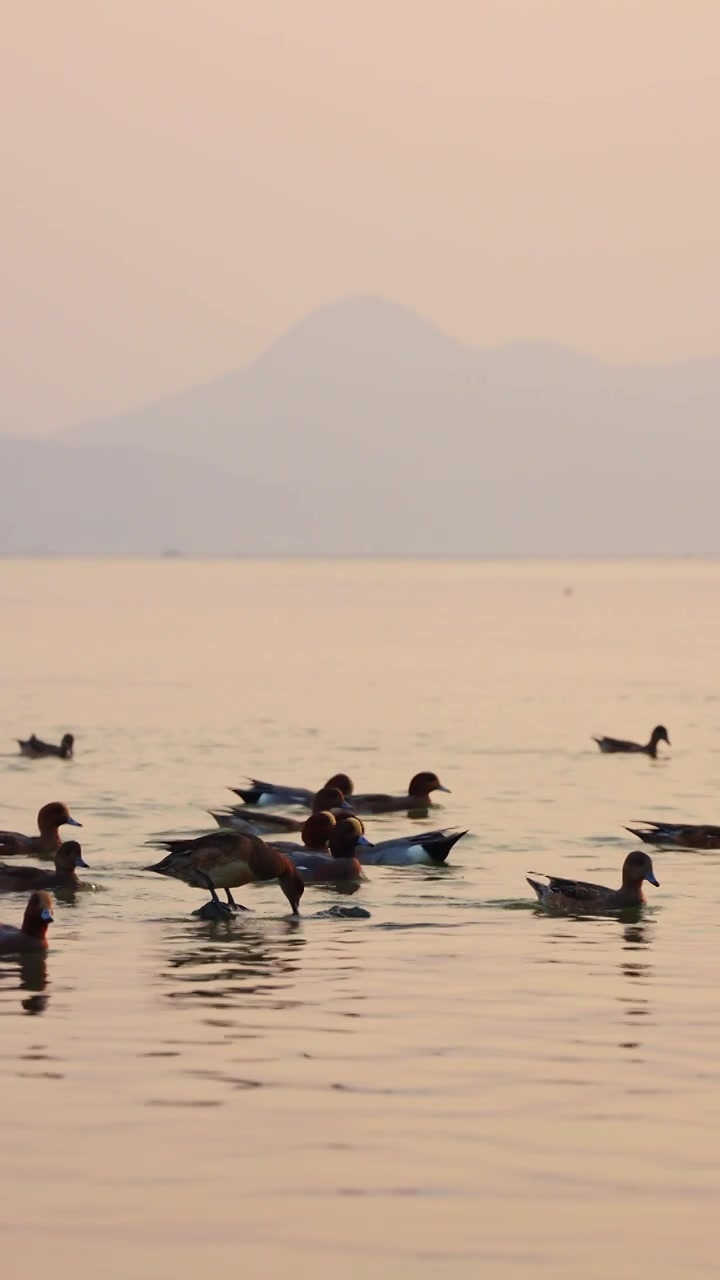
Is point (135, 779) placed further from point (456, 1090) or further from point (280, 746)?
point (456, 1090)

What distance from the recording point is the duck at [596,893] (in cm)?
2136

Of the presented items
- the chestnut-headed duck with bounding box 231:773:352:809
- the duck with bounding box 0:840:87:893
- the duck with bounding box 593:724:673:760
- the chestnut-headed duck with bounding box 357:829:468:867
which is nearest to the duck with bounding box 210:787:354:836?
the chestnut-headed duck with bounding box 231:773:352:809

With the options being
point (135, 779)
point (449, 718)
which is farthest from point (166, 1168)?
point (449, 718)

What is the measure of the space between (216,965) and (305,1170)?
20.9ft

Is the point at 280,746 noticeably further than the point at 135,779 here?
Yes

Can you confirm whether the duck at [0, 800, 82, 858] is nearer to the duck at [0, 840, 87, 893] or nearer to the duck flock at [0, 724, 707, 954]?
the duck flock at [0, 724, 707, 954]

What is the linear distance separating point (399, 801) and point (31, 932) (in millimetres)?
13659

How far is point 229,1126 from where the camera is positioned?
41.3 feet

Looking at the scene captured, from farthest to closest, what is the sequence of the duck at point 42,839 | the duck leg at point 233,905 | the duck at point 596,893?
the duck at point 42,839, the duck at point 596,893, the duck leg at point 233,905

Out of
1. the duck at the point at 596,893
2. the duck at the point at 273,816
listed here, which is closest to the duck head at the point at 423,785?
the duck at the point at 273,816

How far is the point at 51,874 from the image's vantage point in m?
22.3

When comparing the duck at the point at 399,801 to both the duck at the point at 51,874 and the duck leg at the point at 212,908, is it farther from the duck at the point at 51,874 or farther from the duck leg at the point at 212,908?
the duck leg at the point at 212,908

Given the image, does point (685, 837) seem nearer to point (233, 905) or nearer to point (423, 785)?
point (423, 785)

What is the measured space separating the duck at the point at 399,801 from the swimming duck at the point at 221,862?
10841 mm
